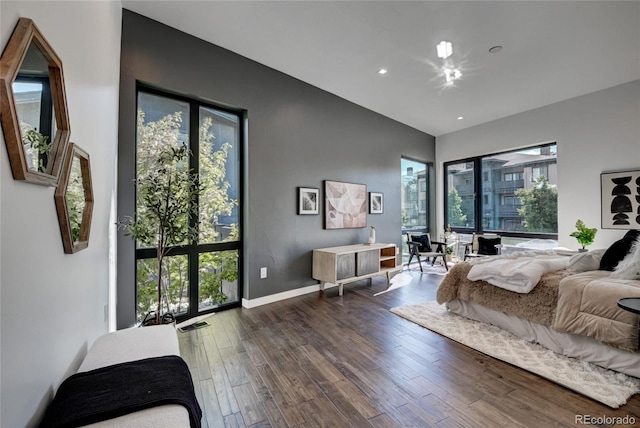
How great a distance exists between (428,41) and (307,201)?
101 inches

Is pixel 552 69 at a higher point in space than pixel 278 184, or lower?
higher

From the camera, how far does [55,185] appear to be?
3.95ft

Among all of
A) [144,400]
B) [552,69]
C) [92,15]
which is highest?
[552,69]

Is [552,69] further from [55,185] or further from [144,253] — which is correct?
[144,253]

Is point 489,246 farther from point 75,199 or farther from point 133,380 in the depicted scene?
point 75,199

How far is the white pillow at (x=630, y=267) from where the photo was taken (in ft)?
7.67

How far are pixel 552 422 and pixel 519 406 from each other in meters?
0.17

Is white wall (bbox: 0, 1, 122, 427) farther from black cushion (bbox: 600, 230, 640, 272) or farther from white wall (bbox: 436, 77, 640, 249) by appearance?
white wall (bbox: 436, 77, 640, 249)

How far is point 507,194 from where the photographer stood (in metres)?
5.67

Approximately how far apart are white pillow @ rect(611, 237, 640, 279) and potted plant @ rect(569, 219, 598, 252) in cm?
193

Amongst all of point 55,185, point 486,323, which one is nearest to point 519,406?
point 486,323

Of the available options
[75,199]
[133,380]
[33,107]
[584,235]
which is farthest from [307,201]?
[584,235]

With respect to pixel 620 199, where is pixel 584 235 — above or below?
below

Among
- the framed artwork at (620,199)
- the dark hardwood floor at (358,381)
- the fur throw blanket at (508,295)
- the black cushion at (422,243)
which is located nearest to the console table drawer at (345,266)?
the dark hardwood floor at (358,381)
